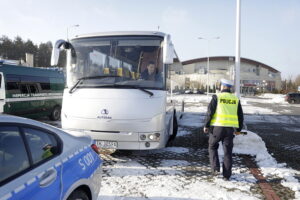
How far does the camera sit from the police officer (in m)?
4.90

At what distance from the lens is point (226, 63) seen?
277ft

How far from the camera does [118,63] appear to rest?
5949mm

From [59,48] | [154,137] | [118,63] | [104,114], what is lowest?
[154,137]

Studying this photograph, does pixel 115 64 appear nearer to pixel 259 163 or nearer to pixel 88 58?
pixel 88 58

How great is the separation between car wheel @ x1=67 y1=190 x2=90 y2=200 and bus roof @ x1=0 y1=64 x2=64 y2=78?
9.30 m

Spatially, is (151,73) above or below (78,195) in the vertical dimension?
above

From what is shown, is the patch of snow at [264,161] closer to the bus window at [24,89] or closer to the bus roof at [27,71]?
the bus window at [24,89]

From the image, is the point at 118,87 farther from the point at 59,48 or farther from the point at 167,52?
the point at 59,48

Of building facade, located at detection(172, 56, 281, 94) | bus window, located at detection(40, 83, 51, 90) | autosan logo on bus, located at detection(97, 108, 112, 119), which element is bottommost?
autosan logo on bus, located at detection(97, 108, 112, 119)

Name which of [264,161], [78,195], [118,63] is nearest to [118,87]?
[118,63]

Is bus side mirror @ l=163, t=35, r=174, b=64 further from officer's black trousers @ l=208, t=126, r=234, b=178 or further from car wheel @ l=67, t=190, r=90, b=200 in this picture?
car wheel @ l=67, t=190, r=90, b=200

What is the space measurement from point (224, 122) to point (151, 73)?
1993mm

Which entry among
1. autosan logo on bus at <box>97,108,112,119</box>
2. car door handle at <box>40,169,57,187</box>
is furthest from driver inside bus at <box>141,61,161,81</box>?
car door handle at <box>40,169,57,187</box>

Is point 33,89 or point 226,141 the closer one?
point 226,141
